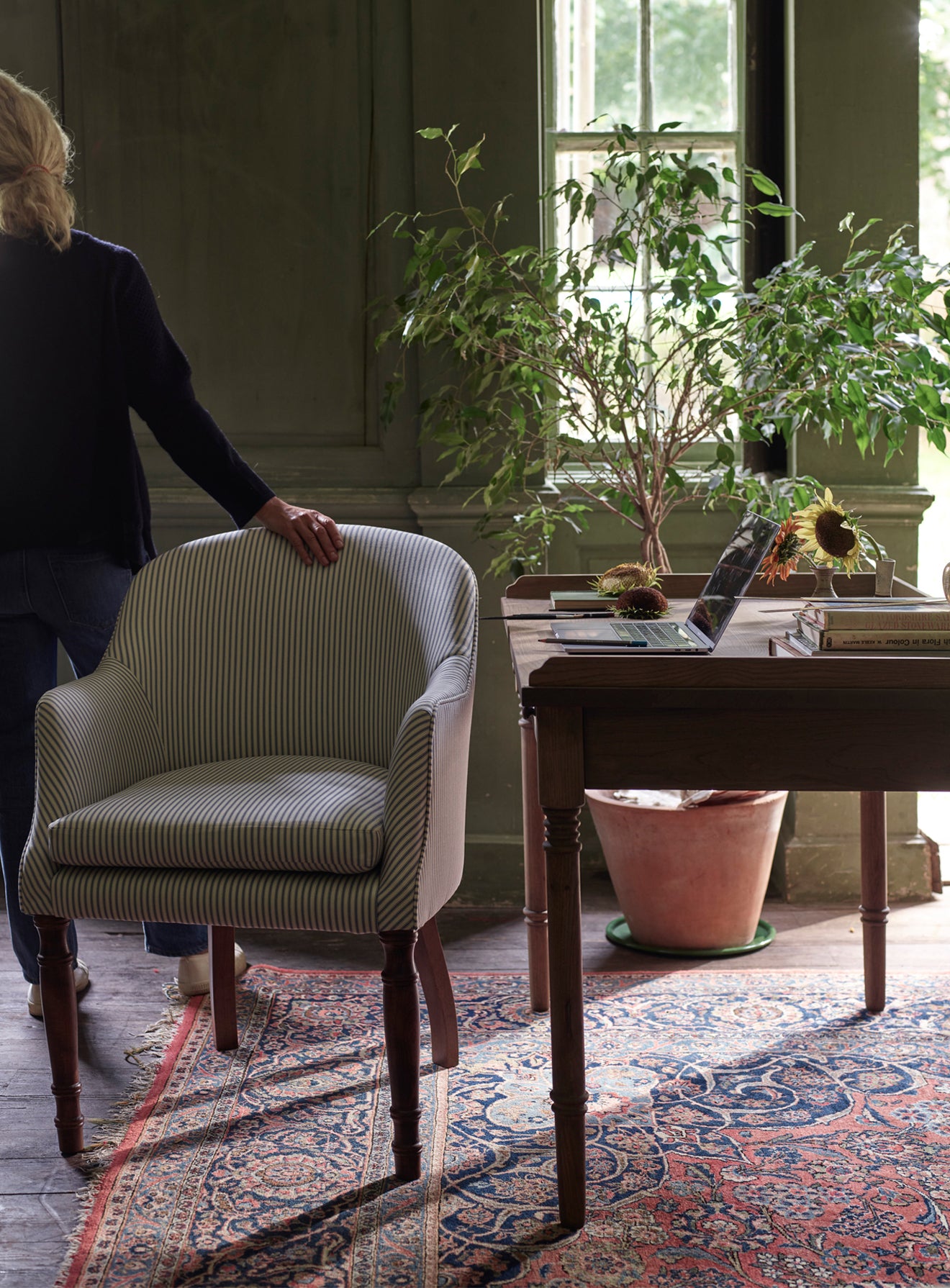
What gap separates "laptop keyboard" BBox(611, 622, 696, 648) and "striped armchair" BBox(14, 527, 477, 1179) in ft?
0.98

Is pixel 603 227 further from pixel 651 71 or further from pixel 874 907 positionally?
pixel 874 907

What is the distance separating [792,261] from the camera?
2.77m

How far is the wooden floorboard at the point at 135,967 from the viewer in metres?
1.94

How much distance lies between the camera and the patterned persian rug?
5.74 ft

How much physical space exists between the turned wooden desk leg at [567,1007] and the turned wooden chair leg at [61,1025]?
786mm

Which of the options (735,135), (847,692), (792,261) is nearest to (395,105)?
(735,135)

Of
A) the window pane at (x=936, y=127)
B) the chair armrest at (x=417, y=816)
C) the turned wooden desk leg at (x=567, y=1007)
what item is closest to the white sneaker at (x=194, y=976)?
the chair armrest at (x=417, y=816)

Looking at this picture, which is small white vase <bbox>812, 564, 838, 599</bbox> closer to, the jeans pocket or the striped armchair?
the striped armchair

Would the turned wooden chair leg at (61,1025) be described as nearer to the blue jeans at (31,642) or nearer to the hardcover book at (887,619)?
the blue jeans at (31,642)

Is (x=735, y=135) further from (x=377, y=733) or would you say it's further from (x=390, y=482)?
(x=377, y=733)

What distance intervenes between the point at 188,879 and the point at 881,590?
1.27m

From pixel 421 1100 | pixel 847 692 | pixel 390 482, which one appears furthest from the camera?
pixel 390 482

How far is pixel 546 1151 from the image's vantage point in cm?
202

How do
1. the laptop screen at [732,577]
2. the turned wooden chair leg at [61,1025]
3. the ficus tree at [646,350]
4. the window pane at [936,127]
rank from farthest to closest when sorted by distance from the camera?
the window pane at [936,127]
the ficus tree at [646,350]
the turned wooden chair leg at [61,1025]
the laptop screen at [732,577]
